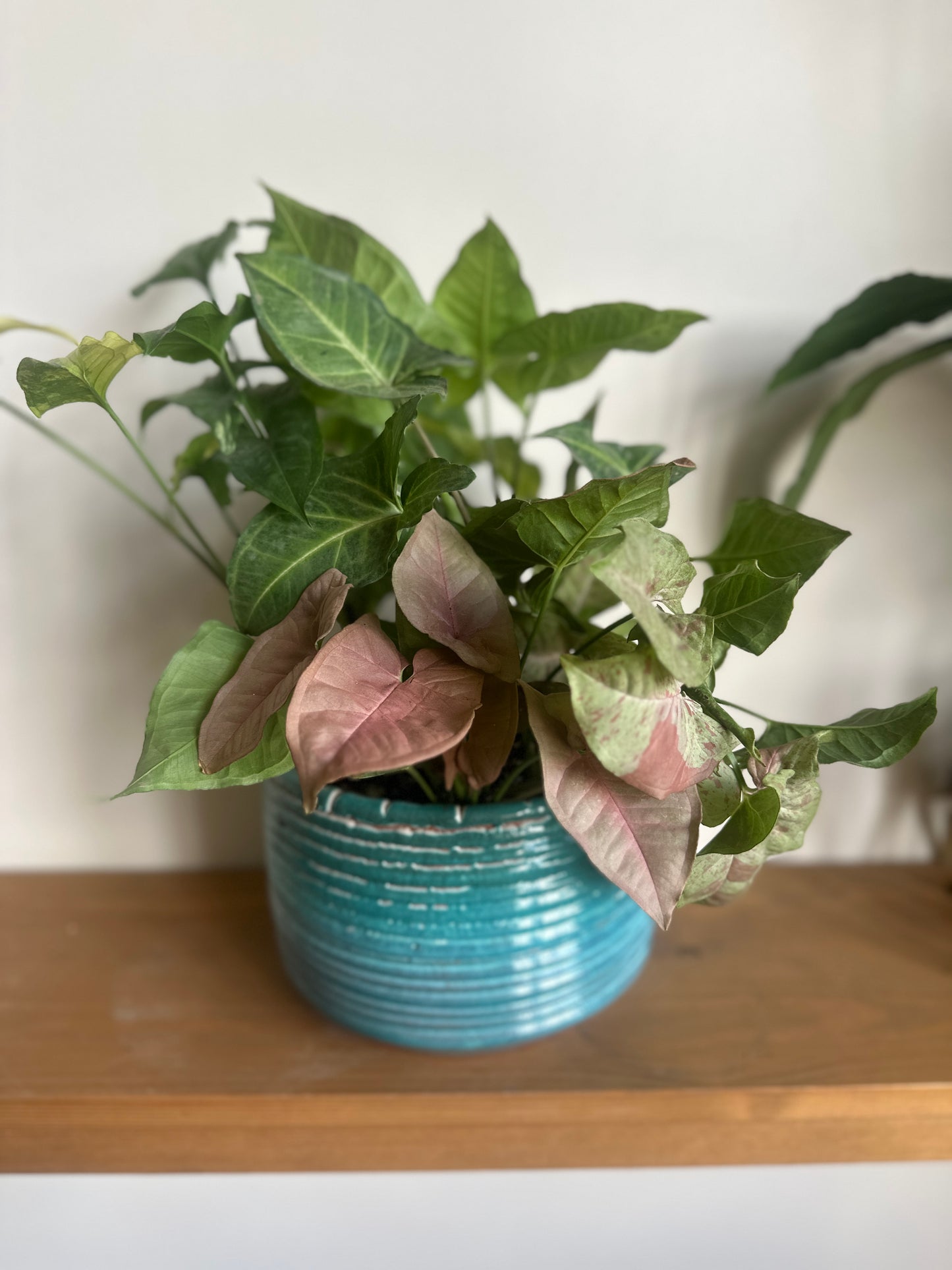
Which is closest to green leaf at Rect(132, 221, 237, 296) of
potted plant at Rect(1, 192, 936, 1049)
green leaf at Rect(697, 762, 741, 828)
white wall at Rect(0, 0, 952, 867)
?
potted plant at Rect(1, 192, 936, 1049)

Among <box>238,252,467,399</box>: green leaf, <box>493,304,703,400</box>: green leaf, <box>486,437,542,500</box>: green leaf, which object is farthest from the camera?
<box>486,437,542,500</box>: green leaf

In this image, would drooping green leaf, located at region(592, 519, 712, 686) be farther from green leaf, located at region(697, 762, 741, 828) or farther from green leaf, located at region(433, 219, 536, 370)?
green leaf, located at region(433, 219, 536, 370)

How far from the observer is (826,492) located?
810mm

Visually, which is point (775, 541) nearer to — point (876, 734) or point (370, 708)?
point (876, 734)

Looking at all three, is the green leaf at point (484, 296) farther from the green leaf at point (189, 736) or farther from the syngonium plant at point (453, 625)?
the green leaf at point (189, 736)

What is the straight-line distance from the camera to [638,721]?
A: 39cm

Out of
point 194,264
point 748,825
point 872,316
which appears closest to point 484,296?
point 194,264

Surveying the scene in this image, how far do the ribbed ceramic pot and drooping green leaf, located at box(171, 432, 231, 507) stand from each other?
7.9 inches

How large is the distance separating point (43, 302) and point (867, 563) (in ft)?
2.48

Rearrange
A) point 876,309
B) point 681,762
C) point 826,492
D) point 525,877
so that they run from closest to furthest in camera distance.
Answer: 1. point 681,762
2. point 525,877
3. point 876,309
4. point 826,492

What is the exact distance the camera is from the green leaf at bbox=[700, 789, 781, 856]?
0.44 m

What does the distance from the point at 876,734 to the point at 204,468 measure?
0.46 metres

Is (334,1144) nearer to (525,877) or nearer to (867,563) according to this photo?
(525,877)

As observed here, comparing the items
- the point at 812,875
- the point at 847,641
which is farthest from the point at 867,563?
the point at 812,875
